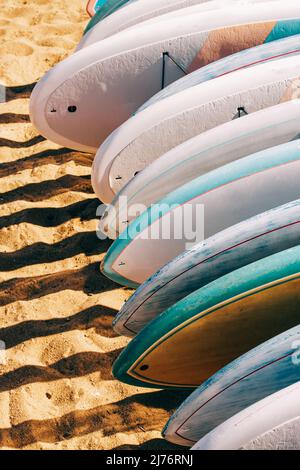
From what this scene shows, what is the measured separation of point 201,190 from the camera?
4410 millimetres

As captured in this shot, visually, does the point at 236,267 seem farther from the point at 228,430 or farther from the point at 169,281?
the point at 228,430

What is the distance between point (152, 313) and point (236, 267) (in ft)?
1.71

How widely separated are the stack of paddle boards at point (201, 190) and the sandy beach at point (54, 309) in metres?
0.33

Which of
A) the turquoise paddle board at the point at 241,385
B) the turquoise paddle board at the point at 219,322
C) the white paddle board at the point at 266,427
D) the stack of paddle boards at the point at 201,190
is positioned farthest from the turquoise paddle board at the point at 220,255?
the white paddle board at the point at 266,427

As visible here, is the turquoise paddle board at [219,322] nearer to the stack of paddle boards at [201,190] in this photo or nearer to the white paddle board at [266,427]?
the stack of paddle boards at [201,190]

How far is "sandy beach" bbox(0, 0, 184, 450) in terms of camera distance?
175 inches

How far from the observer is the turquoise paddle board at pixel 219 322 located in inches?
151

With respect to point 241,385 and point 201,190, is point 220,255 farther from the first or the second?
point 241,385

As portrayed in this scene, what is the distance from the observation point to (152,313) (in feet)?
14.0

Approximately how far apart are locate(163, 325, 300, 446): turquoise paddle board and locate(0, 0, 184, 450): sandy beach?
0.62 metres

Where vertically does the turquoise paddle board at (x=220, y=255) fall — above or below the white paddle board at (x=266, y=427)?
above

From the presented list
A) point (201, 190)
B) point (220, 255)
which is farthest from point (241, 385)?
point (201, 190)

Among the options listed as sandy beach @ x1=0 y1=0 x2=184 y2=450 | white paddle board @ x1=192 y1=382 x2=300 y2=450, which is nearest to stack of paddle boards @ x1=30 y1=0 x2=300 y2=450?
white paddle board @ x1=192 y1=382 x2=300 y2=450
